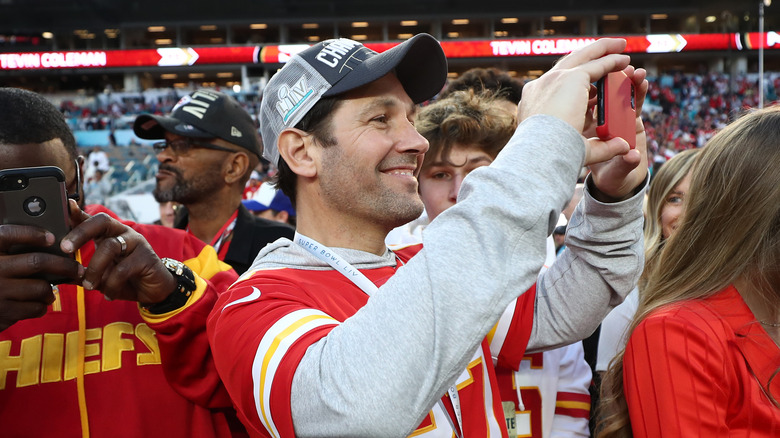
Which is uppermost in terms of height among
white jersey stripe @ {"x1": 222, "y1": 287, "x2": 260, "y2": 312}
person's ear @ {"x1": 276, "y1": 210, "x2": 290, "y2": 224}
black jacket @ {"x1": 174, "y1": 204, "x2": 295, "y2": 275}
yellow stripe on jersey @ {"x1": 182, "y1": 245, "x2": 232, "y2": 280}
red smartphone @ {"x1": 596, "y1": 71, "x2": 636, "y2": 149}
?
red smartphone @ {"x1": 596, "y1": 71, "x2": 636, "y2": 149}

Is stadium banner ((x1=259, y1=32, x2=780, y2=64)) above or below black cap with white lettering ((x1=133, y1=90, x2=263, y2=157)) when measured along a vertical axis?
above

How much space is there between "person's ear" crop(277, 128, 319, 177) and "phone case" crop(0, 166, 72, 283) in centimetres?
50

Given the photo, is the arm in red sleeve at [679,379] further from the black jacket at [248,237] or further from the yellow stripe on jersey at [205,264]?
the black jacket at [248,237]

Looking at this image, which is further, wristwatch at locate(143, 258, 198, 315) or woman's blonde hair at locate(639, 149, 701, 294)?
woman's blonde hair at locate(639, 149, 701, 294)

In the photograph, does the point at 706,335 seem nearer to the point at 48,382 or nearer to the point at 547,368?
the point at 547,368

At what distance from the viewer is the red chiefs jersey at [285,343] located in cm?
109

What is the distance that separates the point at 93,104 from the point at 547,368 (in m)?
30.9

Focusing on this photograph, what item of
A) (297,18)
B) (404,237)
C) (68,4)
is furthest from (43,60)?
(404,237)

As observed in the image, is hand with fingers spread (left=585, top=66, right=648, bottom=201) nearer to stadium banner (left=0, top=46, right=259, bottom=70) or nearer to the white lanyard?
the white lanyard

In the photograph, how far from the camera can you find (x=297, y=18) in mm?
32688

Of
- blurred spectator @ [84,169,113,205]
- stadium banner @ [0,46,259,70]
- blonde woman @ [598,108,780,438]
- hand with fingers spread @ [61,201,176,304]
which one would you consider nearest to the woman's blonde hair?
blonde woman @ [598,108,780,438]

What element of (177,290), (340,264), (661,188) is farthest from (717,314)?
(661,188)

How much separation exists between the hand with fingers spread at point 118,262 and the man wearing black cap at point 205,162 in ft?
6.35

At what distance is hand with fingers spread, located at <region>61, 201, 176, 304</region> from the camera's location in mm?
1310
